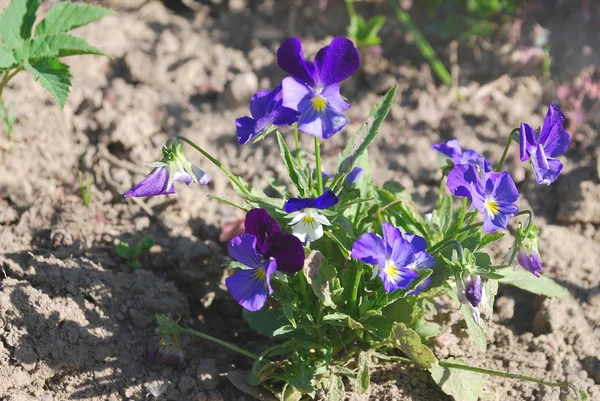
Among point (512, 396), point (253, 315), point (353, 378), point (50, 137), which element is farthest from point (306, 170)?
point (50, 137)

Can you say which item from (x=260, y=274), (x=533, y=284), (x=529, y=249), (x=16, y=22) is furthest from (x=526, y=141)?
(x=16, y=22)

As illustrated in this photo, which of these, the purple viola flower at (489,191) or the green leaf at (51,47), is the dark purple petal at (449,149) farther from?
the green leaf at (51,47)

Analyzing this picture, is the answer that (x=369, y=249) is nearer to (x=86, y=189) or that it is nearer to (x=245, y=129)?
(x=245, y=129)

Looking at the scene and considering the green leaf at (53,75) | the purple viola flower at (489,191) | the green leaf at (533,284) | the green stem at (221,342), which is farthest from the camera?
the green leaf at (533,284)

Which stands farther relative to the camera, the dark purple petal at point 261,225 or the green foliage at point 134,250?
the green foliage at point 134,250

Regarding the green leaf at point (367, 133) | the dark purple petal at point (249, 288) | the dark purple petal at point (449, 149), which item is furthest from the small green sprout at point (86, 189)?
the dark purple petal at point (449, 149)

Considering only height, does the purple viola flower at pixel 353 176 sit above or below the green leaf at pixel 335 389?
above

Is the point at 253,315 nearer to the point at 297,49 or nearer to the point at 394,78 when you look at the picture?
the point at 297,49
